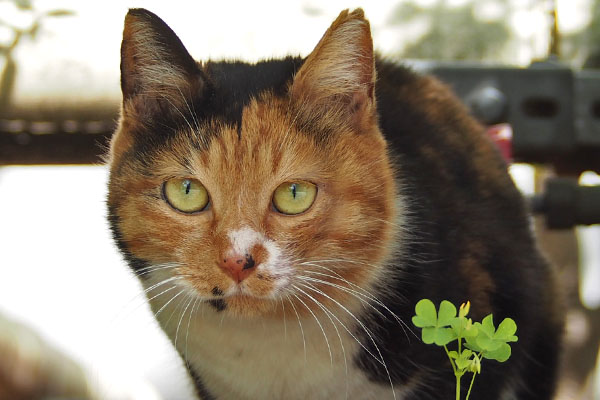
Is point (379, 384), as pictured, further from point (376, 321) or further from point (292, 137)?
point (292, 137)

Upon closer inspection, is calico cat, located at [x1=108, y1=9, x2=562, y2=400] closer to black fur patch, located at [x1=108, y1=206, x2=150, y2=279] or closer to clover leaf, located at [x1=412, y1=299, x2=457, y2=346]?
black fur patch, located at [x1=108, y1=206, x2=150, y2=279]

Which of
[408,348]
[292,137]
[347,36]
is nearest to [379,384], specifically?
[408,348]

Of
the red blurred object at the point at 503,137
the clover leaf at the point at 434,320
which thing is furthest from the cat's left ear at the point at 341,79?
the red blurred object at the point at 503,137

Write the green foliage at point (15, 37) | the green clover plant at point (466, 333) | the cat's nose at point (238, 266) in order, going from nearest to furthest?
the green clover plant at point (466, 333) → the cat's nose at point (238, 266) → the green foliage at point (15, 37)

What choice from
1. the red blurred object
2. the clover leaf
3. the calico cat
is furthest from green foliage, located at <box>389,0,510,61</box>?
the clover leaf

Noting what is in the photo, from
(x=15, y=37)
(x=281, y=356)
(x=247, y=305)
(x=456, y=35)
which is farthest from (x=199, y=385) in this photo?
(x=456, y=35)

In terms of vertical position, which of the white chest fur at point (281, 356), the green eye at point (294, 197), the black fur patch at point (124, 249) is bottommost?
the white chest fur at point (281, 356)

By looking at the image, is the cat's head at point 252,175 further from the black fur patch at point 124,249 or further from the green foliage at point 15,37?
the green foliage at point 15,37
